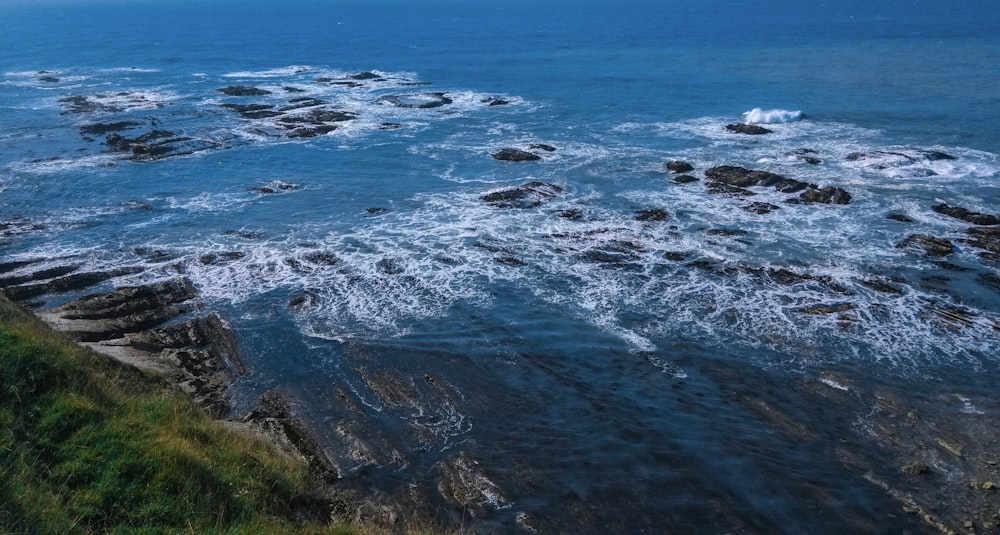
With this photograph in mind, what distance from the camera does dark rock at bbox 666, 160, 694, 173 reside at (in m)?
34.2

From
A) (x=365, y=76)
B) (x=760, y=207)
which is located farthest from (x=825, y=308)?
(x=365, y=76)

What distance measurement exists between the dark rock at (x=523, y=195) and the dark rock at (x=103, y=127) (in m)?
27.1

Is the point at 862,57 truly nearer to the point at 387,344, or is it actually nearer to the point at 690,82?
the point at 690,82

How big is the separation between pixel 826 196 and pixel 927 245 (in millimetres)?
5679

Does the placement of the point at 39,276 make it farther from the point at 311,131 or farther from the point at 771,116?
the point at 771,116

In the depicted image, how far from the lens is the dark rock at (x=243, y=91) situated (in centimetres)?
5709

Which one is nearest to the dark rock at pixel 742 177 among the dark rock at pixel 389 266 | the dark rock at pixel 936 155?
the dark rock at pixel 936 155

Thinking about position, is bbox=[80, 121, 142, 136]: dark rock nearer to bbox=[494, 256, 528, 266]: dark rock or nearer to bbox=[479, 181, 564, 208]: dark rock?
bbox=[479, 181, 564, 208]: dark rock

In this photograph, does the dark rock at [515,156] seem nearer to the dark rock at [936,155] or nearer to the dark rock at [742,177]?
the dark rock at [742,177]

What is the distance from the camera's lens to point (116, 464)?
9.85 meters

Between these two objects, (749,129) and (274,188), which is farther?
(749,129)

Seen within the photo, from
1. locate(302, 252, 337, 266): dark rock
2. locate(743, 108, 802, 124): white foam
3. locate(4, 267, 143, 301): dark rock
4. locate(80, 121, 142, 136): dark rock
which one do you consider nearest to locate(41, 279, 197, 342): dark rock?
locate(4, 267, 143, 301): dark rock

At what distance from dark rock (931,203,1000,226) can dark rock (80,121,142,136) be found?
44.3m

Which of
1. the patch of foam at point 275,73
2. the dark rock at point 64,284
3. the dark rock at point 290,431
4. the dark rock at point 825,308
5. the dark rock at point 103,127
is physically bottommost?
the dark rock at point 825,308
